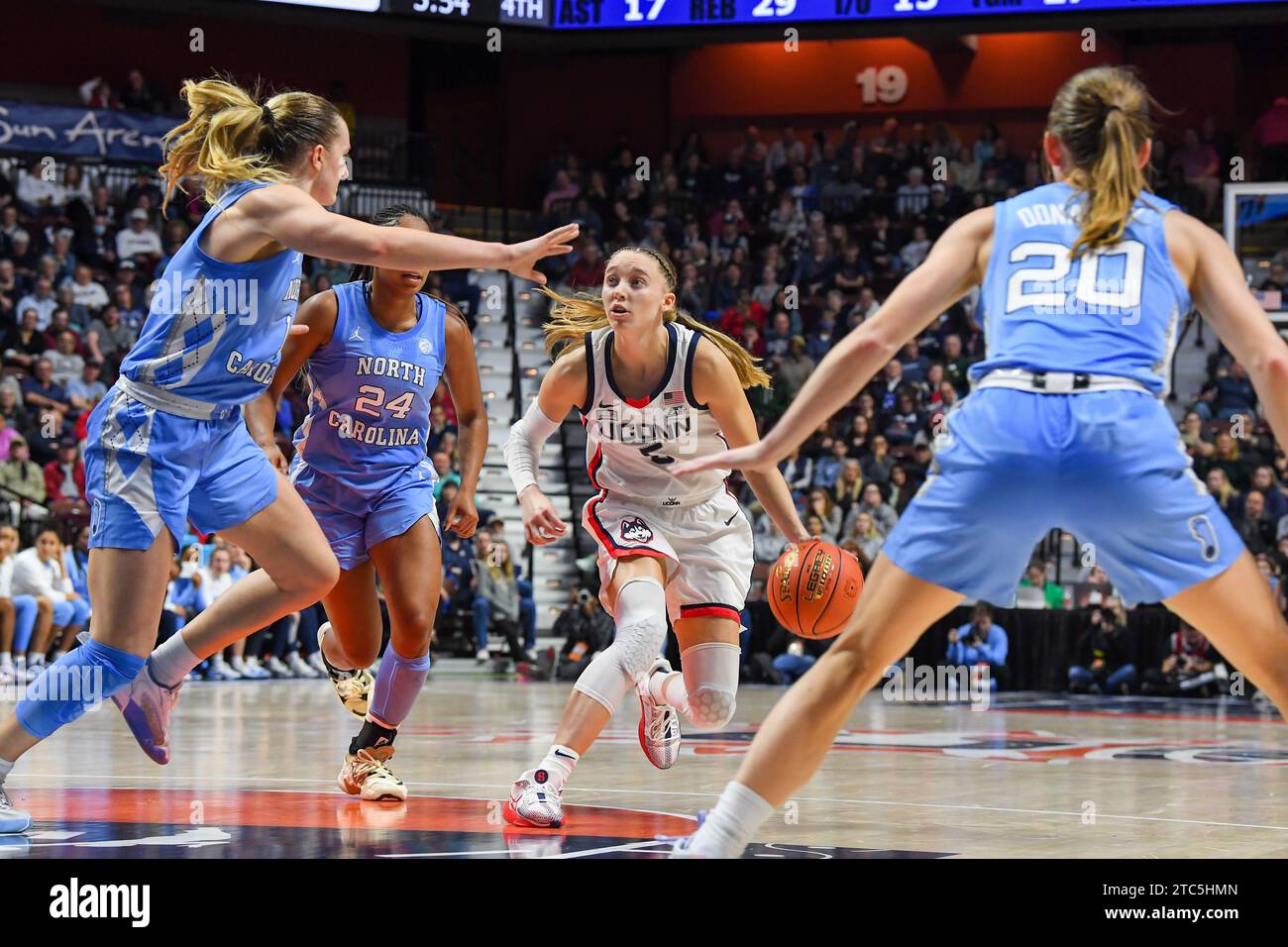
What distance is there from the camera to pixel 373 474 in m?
5.84

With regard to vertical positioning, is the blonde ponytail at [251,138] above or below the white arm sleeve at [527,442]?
above

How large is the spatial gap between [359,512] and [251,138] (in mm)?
1531

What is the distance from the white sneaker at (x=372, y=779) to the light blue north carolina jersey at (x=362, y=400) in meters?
0.94

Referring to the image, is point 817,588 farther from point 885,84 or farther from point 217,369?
point 885,84

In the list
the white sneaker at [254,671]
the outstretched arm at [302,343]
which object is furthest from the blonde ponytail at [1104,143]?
the white sneaker at [254,671]

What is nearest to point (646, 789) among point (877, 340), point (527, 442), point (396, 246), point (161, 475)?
point (527, 442)

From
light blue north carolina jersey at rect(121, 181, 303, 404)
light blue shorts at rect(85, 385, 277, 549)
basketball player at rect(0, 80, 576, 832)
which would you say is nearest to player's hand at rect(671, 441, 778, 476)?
basketball player at rect(0, 80, 576, 832)

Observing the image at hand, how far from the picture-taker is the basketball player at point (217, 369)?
439 centimetres

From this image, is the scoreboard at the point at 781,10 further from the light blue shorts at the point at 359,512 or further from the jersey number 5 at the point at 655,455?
the light blue shorts at the point at 359,512

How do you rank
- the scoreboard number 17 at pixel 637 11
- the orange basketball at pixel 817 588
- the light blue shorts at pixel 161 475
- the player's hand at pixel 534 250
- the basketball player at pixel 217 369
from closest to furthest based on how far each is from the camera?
the player's hand at pixel 534 250 → the basketball player at pixel 217 369 → the light blue shorts at pixel 161 475 → the orange basketball at pixel 817 588 → the scoreboard number 17 at pixel 637 11

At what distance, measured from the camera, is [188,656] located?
525 centimetres
